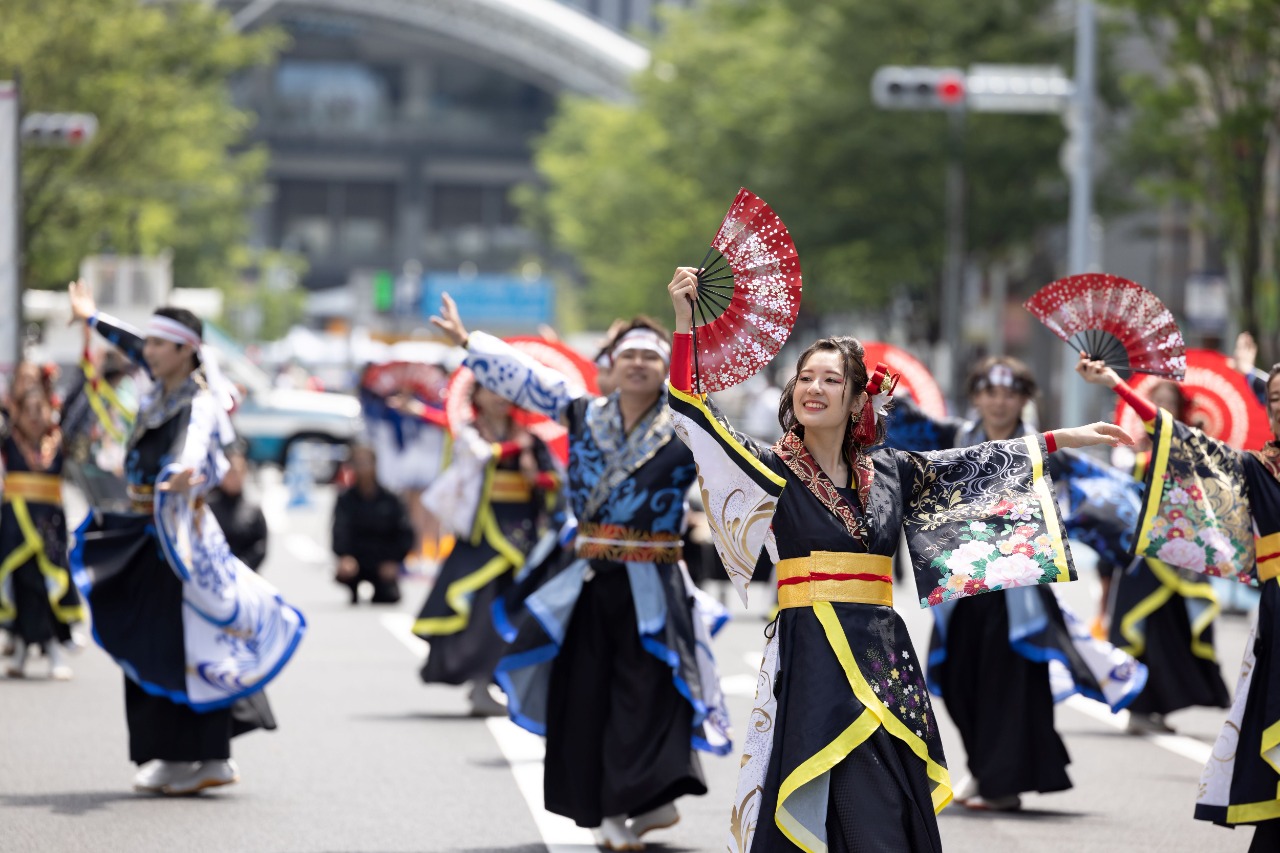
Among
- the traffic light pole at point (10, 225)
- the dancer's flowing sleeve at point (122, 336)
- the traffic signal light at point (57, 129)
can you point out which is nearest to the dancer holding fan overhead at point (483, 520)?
the dancer's flowing sleeve at point (122, 336)

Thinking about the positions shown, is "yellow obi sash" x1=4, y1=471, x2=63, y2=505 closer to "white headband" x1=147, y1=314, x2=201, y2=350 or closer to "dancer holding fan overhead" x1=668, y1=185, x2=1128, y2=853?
"white headband" x1=147, y1=314, x2=201, y2=350

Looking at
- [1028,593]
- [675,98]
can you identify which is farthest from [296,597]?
[675,98]

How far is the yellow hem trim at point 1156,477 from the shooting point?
687 cm

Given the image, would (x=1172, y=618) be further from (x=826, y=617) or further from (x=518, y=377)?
(x=826, y=617)

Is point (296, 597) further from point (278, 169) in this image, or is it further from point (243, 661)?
point (278, 169)

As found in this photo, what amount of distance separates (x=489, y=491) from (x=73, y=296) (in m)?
3.39

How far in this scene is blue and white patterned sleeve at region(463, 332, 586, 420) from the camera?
26.4 feet

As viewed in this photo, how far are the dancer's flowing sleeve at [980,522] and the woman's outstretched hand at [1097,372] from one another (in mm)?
412

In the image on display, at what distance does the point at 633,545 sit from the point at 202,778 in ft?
6.72

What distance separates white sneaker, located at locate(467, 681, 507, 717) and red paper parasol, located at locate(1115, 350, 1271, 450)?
340 cm

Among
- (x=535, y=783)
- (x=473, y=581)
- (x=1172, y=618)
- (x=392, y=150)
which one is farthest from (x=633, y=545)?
(x=392, y=150)

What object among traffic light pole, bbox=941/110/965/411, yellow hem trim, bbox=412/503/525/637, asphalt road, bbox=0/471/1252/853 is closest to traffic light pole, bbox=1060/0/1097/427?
traffic light pole, bbox=941/110/965/411

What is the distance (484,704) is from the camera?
11148 millimetres

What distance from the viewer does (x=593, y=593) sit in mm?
7777
